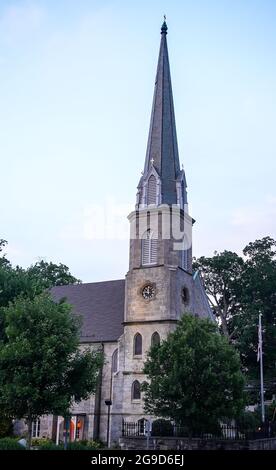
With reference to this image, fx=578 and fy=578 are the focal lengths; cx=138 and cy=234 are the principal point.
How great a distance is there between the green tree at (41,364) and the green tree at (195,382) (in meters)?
4.28

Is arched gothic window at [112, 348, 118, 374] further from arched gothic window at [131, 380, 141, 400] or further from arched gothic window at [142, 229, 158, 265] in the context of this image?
arched gothic window at [142, 229, 158, 265]

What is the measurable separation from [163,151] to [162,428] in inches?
873

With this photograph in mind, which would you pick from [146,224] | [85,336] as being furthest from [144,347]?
[146,224]

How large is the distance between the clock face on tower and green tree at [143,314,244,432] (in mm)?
8546

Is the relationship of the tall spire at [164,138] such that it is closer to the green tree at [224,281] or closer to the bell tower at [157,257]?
the bell tower at [157,257]

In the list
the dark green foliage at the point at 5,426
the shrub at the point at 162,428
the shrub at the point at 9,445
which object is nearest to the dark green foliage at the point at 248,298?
the shrub at the point at 162,428

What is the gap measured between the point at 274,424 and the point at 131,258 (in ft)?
52.0

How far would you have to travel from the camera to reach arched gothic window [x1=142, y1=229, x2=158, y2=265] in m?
44.2

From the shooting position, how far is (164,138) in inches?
1886

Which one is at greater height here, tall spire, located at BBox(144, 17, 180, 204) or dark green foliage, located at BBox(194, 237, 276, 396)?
tall spire, located at BBox(144, 17, 180, 204)

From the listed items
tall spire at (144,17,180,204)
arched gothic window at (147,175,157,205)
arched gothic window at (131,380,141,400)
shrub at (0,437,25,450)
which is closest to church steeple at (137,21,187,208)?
tall spire at (144,17,180,204)

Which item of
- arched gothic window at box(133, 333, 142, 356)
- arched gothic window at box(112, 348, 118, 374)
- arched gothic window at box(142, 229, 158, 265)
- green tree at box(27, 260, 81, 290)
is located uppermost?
green tree at box(27, 260, 81, 290)

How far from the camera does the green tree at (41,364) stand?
29.0m

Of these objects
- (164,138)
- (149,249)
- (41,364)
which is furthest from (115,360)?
(164,138)
